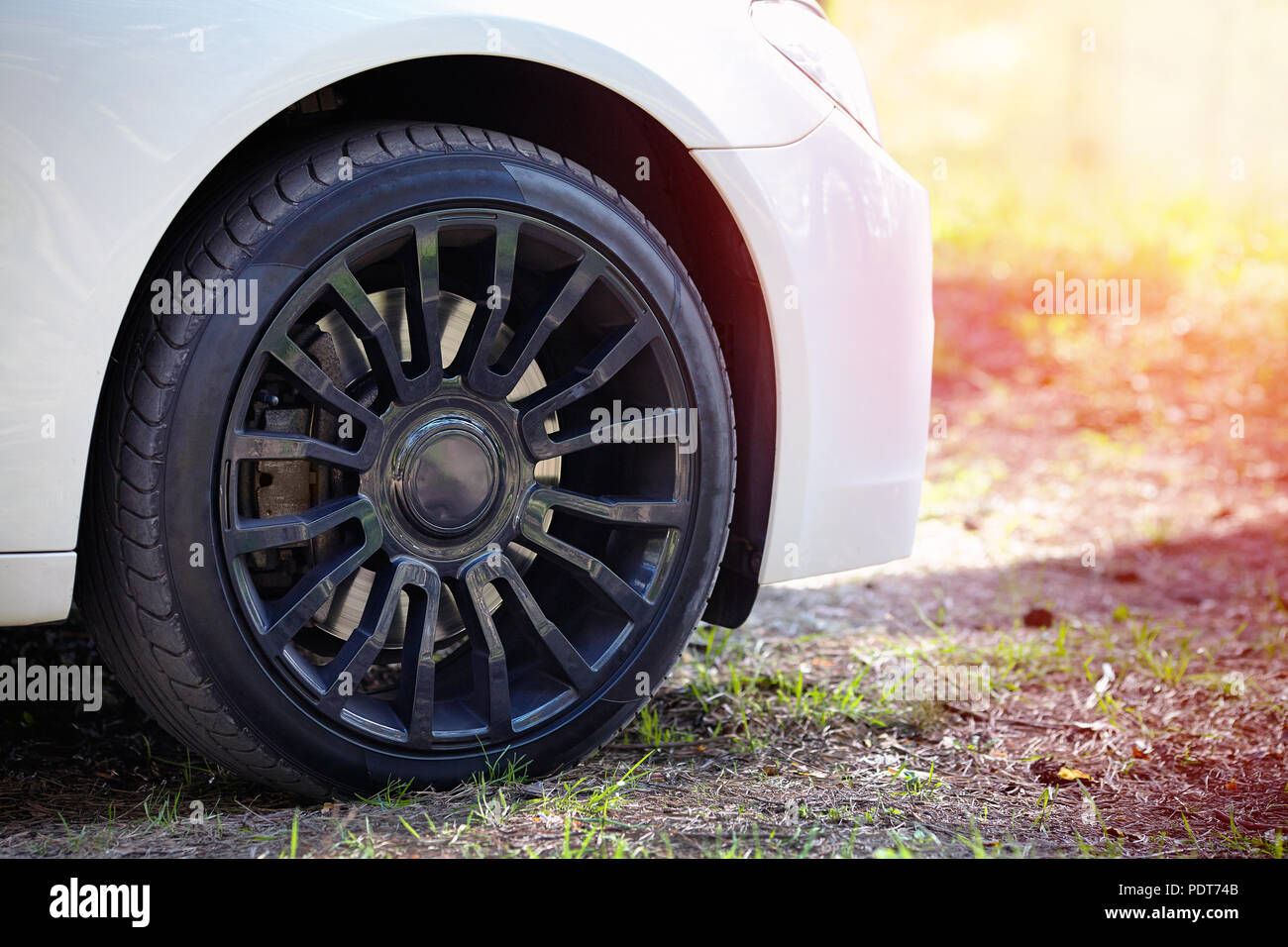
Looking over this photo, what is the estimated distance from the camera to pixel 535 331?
6.29 ft

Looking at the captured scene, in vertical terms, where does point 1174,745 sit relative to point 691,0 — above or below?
below

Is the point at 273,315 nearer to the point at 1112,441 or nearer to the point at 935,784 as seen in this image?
the point at 935,784

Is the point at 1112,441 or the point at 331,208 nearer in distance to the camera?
the point at 331,208

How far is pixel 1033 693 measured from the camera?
9.34ft

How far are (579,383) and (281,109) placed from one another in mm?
641

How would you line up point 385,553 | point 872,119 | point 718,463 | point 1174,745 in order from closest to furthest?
point 385,553, point 718,463, point 872,119, point 1174,745

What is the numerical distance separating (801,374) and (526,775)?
2.89ft

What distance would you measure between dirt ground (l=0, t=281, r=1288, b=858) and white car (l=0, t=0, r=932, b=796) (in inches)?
7.1

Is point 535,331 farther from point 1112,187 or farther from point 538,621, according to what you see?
point 1112,187

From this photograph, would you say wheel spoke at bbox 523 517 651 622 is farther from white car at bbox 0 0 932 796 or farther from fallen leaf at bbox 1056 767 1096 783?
fallen leaf at bbox 1056 767 1096 783

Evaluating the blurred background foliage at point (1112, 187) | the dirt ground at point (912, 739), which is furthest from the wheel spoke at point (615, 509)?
the blurred background foliage at point (1112, 187)

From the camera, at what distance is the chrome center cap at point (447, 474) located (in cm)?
185

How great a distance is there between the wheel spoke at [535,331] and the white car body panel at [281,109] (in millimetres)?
293
